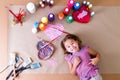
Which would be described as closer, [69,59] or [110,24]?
[69,59]

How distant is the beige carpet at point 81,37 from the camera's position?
1820 millimetres

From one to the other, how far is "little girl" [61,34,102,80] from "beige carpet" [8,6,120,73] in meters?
0.09

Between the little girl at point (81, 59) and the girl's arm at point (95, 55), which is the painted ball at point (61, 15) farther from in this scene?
the girl's arm at point (95, 55)

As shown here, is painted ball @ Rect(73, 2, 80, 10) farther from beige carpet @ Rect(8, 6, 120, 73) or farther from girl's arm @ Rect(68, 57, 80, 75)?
girl's arm @ Rect(68, 57, 80, 75)

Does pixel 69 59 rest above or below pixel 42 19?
below

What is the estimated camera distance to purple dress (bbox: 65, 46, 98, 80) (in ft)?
5.60

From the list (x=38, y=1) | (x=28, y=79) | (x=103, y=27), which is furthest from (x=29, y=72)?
(x=103, y=27)

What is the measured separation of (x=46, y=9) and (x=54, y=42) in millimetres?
275

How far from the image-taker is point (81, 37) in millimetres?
1860

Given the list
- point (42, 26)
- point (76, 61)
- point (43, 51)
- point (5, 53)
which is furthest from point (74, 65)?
point (5, 53)

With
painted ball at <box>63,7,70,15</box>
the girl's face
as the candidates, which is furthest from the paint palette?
painted ball at <box>63,7,70,15</box>

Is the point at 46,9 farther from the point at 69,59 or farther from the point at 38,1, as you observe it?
the point at 69,59

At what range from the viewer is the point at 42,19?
5.95ft

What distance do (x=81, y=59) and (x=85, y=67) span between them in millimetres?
67
